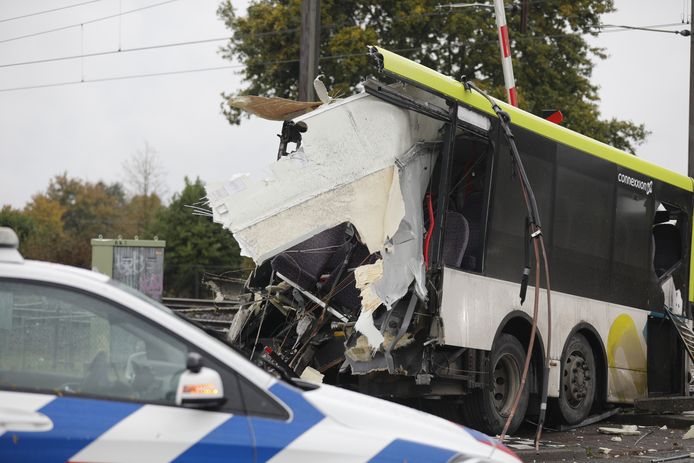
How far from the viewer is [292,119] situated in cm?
1027

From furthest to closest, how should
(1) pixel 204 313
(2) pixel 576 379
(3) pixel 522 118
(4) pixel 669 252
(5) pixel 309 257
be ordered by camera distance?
(1) pixel 204 313
(4) pixel 669 252
(2) pixel 576 379
(3) pixel 522 118
(5) pixel 309 257

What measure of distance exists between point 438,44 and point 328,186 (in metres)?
24.1

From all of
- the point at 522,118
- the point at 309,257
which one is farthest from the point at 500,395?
the point at 522,118

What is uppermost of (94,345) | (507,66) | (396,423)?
(507,66)

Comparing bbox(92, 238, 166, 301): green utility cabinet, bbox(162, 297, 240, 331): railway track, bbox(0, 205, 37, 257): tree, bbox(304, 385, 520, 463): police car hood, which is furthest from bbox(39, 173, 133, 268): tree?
bbox(304, 385, 520, 463): police car hood

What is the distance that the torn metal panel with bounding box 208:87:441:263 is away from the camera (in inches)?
369

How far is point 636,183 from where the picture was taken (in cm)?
1305

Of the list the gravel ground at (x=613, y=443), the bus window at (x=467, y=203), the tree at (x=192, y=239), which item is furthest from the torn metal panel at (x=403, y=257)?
the tree at (x=192, y=239)

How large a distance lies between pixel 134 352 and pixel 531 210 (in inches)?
235

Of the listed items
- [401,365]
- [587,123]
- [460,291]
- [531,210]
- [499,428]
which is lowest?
[499,428]

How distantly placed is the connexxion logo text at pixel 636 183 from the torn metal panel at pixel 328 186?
3.98 meters

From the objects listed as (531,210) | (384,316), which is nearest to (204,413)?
(384,316)

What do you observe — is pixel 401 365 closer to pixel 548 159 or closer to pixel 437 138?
pixel 437 138

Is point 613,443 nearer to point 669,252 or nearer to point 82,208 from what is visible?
point 669,252
